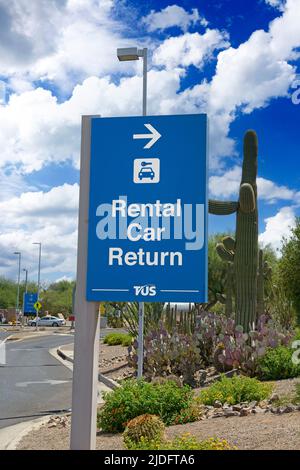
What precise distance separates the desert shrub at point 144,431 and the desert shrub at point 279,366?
6.30m

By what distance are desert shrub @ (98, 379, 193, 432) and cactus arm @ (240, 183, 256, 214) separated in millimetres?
9541

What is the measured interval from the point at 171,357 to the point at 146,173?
31.7ft

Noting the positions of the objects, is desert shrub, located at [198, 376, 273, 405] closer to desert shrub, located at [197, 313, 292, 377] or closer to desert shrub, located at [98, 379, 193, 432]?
desert shrub, located at [98, 379, 193, 432]

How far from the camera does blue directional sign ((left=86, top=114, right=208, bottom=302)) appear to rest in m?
5.62

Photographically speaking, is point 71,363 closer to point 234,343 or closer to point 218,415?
point 234,343

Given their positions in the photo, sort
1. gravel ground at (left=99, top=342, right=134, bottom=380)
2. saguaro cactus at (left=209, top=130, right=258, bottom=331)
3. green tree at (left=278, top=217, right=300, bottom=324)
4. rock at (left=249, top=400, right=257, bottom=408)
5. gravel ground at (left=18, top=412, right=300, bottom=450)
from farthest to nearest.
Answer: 1. green tree at (left=278, top=217, right=300, bottom=324)
2. gravel ground at (left=99, top=342, right=134, bottom=380)
3. saguaro cactus at (left=209, top=130, right=258, bottom=331)
4. rock at (left=249, top=400, right=257, bottom=408)
5. gravel ground at (left=18, top=412, right=300, bottom=450)

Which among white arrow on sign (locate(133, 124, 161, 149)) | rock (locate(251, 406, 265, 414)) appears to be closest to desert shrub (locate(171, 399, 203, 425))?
rock (locate(251, 406, 265, 414))

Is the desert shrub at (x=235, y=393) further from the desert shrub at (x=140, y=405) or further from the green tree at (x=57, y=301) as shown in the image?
the green tree at (x=57, y=301)

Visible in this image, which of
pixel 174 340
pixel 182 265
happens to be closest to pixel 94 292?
pixel 182 265

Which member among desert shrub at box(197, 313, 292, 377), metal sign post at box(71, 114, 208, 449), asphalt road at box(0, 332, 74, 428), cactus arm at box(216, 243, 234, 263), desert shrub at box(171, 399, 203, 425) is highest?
cactus arm at box(216, 243, 234, 263)

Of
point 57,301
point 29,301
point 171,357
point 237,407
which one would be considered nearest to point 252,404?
point 237,407

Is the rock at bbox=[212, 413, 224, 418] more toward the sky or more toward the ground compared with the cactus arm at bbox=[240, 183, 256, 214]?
more toward the ground

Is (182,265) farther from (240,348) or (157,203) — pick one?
(240,348)

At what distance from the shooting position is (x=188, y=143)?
18.7ft
